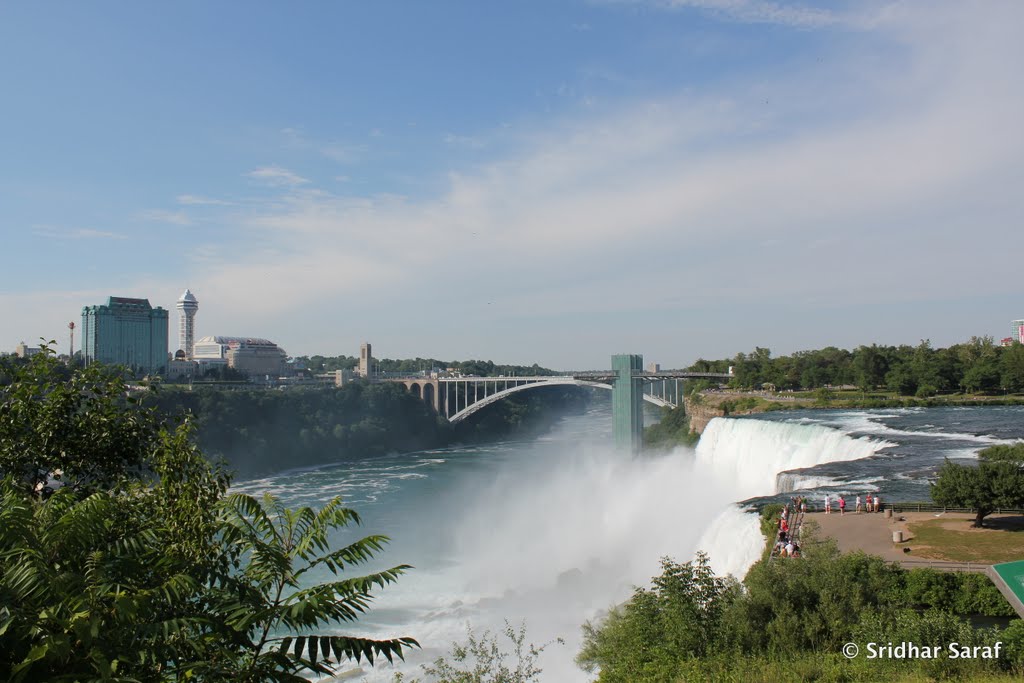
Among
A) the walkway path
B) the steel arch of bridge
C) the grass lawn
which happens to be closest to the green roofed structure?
the walkway path

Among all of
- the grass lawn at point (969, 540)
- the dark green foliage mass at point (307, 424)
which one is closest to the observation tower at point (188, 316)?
the dark green foliage mass at point (307, 424)

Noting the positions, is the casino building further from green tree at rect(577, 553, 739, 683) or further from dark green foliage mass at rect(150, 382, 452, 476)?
green tree at rect(577, 553, 739, 683)

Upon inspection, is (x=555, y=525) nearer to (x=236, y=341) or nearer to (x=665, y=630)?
(x=665, y=630)

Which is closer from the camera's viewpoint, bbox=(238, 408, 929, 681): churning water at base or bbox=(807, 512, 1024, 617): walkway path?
bbox=(807, 512, 1024, 617): walkway path

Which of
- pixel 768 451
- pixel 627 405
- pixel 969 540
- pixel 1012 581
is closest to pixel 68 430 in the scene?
pixel 1012 581

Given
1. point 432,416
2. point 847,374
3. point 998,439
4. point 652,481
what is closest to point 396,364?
point 432,416

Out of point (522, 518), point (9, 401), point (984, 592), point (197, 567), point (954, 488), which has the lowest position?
point (522, 518)

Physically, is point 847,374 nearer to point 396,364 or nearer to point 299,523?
point 299,523
